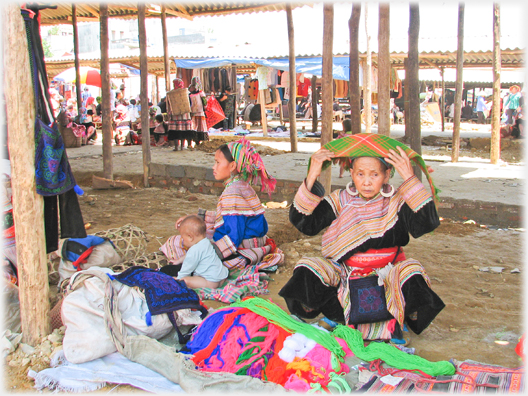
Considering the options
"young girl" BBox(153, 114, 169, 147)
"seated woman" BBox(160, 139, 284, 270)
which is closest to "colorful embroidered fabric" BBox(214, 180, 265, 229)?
"seated woman" BBox(160, 139, 284, 270)

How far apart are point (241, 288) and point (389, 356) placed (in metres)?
1.31

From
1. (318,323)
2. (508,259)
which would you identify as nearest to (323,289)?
(318,323)

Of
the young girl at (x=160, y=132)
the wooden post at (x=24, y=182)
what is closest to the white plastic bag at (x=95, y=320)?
the wooden post at (x=24, y=182)

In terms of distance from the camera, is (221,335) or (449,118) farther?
(449,118)

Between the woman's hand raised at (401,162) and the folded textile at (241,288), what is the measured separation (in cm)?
145

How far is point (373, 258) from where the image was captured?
2787 millimetres

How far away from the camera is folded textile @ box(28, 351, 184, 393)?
7.36ft

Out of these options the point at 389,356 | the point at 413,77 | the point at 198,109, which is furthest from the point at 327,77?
the point at 198,109

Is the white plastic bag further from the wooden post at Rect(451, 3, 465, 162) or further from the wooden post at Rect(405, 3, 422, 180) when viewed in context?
the wooden post at Rect(451, 3, 465, 162)

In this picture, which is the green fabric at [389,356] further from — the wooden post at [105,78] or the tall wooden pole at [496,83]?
the tall wooden pole at [496,83]

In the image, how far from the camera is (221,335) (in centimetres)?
252

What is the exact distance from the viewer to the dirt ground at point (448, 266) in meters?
2.63

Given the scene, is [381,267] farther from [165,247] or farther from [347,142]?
[165,247]

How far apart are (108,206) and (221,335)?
4.33m
